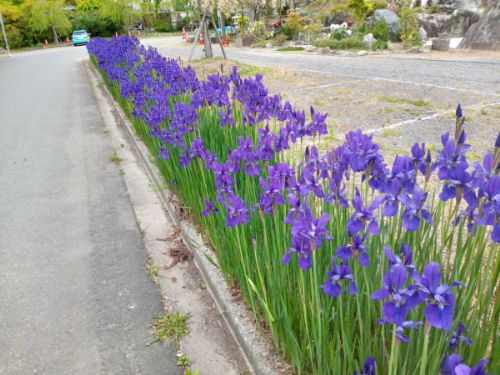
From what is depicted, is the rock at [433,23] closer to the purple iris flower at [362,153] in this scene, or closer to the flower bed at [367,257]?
the flower bed at [367,257]

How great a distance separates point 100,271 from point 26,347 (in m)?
0.85

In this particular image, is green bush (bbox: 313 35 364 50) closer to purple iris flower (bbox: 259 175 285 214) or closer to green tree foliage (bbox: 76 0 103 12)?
purple iris flower (bbox: 259 175 285 214)

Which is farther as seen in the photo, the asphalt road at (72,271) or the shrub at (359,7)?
the shrub at (359,7)

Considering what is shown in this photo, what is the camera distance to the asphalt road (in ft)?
8.09

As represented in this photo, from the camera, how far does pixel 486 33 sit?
14.9 metres

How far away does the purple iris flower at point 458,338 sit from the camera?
4.44 feet

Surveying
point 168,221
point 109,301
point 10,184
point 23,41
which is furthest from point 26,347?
point 23,41

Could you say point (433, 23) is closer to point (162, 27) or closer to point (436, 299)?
point (436, 299)

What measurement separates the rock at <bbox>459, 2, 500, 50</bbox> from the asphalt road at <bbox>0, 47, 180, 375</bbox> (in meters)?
13.3

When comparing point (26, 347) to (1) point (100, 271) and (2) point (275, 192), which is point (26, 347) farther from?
(2) point (275, 192)

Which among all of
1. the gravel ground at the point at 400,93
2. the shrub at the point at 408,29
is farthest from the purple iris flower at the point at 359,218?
the shrub at the point at 408,29

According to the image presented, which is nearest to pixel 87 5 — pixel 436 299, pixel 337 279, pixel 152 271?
pixel 152 271

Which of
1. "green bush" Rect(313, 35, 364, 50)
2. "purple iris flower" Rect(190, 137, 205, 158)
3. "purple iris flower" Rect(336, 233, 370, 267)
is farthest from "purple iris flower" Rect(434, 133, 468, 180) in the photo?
"green bush" Rect(313, 35, 364, 50)

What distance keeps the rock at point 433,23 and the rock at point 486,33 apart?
182 inches
